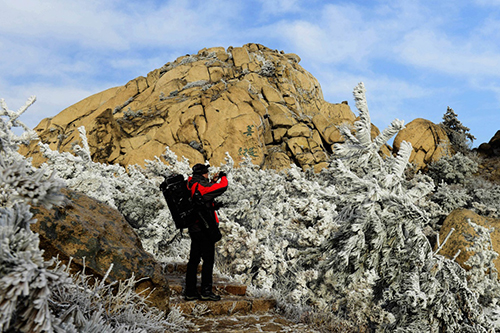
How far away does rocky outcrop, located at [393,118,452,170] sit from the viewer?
88.8 feet

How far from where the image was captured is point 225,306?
220 inches

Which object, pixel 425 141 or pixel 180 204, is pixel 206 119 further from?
pixel 180 204

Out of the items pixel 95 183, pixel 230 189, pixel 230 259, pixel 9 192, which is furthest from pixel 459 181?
pixel 9 192

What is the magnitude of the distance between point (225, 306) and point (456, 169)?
76.2 ft

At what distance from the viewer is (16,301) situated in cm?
167

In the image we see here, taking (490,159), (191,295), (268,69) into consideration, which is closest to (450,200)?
(490,159)

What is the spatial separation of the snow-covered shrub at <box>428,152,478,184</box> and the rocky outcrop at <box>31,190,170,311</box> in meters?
23.9

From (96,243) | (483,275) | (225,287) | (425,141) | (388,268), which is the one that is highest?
(425,141)

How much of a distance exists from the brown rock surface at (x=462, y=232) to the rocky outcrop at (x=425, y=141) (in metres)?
15.9

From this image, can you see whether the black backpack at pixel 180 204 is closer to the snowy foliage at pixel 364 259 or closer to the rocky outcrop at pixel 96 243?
the rocky outcrop at pixel 96 243

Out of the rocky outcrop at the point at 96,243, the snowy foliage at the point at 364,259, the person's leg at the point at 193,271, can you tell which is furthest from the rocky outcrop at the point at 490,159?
the rocky outcrop at the point at 96,243

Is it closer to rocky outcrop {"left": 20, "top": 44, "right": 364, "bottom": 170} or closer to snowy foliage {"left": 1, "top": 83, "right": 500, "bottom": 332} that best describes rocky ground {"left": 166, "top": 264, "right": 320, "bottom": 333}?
snowy foliage {"left": 1, "top": 83, "right": 500, "bottom": 332}

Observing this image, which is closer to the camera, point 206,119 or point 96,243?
point 96,243

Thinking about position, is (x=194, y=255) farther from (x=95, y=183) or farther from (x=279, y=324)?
(x=95, y=183)
